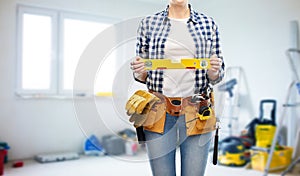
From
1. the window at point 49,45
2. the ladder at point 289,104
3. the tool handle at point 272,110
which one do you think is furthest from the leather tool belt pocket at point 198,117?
the window at point 49,45

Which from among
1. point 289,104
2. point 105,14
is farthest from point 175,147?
point 105,14

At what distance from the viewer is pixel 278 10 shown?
3.67 meters

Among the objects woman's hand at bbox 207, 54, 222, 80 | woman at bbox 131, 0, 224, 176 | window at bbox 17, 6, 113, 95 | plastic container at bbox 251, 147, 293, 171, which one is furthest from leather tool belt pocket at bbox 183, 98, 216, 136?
window at bbox 17, 6, 113, 95

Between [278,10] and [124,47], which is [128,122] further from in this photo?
[278,10]

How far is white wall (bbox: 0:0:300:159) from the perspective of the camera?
363cm

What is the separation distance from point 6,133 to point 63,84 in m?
0.89

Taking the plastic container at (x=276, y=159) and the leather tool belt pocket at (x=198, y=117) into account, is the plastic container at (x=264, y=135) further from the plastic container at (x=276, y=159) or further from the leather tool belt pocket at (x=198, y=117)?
the leather tool belt pocket at (x=198, y=117)

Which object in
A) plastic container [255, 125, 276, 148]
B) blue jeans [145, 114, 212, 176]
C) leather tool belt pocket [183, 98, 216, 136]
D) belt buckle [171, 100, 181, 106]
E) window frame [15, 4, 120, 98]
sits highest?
window frame [15, 4, 120, 98]

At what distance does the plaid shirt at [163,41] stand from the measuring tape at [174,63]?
0.11 ft

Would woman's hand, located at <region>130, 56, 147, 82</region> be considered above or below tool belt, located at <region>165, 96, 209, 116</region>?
above

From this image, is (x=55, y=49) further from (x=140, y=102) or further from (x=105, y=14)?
(x=140, y=102)

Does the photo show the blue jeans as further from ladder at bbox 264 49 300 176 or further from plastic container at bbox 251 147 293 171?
plastic container at bbox 251 147 293 171

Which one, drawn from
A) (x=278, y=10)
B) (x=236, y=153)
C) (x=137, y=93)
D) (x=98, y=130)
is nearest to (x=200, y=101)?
(x=137, y=93)

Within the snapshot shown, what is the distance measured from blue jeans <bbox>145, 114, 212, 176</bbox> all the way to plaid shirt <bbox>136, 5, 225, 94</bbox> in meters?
0.13
